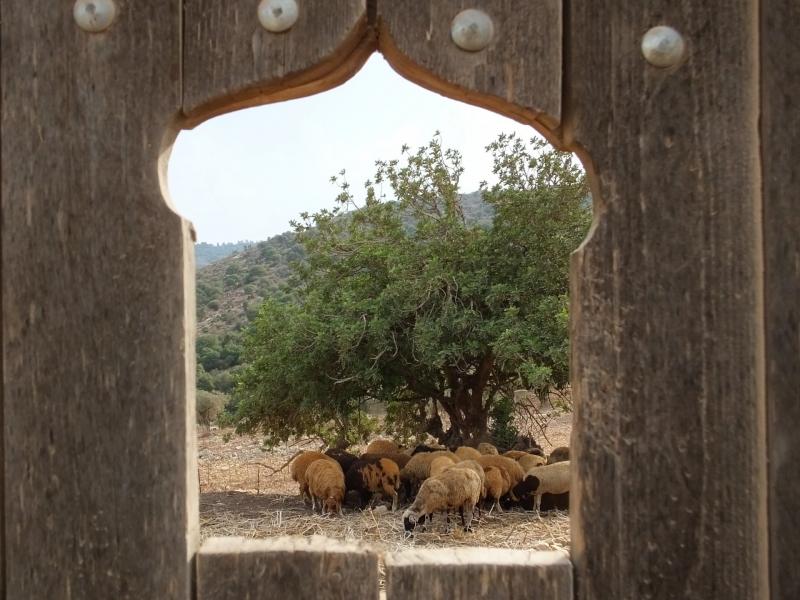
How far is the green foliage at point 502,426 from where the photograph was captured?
7.61 m

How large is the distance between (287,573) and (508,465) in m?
4.60

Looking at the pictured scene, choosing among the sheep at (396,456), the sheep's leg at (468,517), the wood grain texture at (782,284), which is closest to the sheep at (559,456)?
Result: the sheep at (396,456)

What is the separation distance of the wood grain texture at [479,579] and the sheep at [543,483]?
181 inches

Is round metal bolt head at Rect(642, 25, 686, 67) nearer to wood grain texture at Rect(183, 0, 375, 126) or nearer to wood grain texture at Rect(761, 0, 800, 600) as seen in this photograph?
wood grain texture at Rect(761, 0, 800, 600)

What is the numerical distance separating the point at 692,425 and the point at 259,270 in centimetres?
1724

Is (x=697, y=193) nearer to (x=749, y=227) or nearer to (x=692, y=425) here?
(x=749, y=227)

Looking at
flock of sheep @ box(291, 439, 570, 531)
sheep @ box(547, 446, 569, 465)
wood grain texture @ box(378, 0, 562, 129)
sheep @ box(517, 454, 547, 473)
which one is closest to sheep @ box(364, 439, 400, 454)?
flock of sheep @ box(291, 439, 570, 531)

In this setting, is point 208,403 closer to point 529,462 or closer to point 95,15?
point 529,462

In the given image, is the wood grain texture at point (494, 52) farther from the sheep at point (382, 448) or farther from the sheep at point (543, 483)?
the sheep at point (382, 448)

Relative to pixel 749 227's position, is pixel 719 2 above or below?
Result: above

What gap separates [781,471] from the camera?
891mm

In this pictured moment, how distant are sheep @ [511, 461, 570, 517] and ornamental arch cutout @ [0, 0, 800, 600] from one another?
4.57 metres

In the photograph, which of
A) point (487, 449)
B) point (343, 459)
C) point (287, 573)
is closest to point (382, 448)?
point (343, 459)

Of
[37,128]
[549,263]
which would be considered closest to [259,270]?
[549,263]
